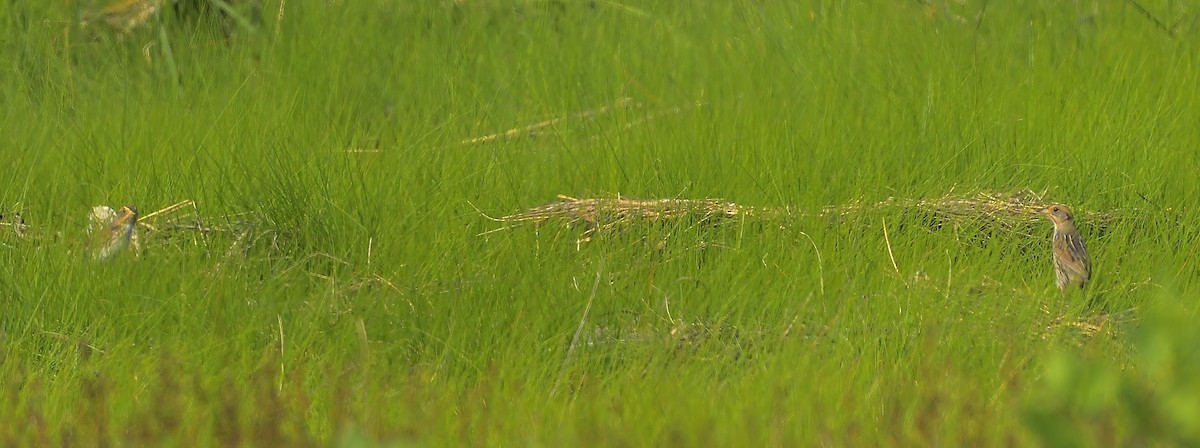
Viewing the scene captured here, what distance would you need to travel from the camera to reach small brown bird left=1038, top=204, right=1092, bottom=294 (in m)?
4.32

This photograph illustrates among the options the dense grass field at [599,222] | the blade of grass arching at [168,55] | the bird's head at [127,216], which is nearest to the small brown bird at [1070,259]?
the dense grass field at [599,222]

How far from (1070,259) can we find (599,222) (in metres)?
1.44

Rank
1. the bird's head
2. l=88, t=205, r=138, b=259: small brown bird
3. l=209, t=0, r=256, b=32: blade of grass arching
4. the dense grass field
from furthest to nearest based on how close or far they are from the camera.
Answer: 1. l=209, t=0, r=256, b=32: blade of grass arching
2. the bird's head
3. l=88, t=205, r=138, b=259: small brown bird
4. the dense grass field

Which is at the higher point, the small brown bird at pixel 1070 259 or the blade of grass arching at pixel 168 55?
the small brown bird at pixel 1070 259

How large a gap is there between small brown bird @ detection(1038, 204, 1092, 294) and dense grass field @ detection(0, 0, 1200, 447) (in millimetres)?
67

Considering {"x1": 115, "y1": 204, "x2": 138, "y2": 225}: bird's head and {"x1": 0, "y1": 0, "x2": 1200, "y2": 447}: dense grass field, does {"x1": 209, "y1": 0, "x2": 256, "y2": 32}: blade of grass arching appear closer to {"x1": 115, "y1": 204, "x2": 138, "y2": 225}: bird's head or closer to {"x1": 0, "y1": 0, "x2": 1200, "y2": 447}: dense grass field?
{"x1": 0, "y1": 0, "x2": 1200, "y2": 447}: dense grass field

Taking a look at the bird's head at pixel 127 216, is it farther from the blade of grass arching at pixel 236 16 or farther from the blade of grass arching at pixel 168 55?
the blade of grass arching at pixel 236 16

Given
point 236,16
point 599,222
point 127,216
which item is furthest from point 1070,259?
point 236,16

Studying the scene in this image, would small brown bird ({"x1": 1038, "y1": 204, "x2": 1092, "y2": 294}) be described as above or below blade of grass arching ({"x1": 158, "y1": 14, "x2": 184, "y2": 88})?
above

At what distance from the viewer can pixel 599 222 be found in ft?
15.2

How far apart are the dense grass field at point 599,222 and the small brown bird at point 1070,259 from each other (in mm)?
67

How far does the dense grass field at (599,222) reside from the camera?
10.7 feet

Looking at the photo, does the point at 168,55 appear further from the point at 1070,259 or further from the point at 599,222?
the point at 1070,259

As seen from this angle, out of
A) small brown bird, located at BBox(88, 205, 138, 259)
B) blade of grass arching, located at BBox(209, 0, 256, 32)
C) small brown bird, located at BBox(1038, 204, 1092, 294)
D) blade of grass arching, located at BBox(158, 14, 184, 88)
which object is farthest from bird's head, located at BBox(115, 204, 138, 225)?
small brown bird, located at BBox(1038, 204, 1092, 294)
